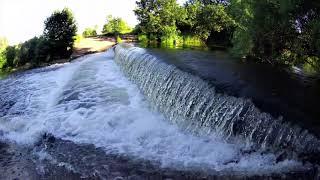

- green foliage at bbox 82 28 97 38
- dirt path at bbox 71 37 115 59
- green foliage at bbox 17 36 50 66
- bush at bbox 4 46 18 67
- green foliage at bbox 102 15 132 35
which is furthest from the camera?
green foliage at bbox 82 28 97 38

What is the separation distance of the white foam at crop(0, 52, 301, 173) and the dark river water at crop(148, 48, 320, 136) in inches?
Result: 38.9

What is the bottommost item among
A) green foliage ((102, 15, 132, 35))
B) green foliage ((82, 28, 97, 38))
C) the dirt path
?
the dirt path

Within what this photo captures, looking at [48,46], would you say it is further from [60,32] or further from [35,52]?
[60,32]

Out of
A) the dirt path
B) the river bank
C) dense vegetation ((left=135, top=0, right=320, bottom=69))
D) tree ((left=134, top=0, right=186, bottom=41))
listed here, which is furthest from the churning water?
tree ((left=134, top=0, right=186, bottom=41))

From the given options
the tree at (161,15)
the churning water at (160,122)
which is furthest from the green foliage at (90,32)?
the churning water at (160,122)

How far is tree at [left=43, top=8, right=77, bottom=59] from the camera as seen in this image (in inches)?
884

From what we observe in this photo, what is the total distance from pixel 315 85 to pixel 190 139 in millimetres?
3678

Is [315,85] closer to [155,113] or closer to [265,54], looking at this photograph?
[265,54]

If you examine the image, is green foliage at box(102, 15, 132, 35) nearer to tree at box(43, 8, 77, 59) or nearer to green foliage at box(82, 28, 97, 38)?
green foliage at box(82, 28, 97, 38)

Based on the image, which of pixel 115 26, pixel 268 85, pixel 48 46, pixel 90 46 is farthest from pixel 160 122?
pixel 115 26

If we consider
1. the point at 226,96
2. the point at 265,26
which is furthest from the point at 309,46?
the point at 226,96

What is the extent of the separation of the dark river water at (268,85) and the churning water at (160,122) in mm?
374

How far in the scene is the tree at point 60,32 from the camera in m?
22.5

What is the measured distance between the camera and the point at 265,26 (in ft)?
29.2
